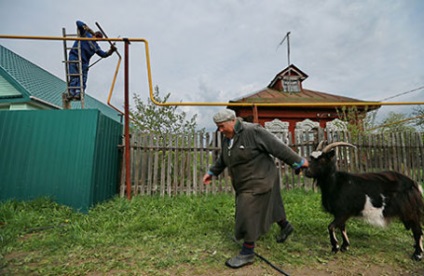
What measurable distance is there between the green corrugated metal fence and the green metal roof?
5.11m

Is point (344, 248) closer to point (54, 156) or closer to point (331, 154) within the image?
point (331, 154)

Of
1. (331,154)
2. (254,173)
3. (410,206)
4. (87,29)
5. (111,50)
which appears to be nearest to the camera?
(254,173)

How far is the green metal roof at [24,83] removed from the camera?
29.2 feet

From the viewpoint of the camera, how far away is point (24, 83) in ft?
31.5

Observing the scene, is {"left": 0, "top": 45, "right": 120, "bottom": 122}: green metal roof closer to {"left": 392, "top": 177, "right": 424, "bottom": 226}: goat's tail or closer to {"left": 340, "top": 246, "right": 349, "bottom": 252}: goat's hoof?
{"left": 340, "top": 246, "right": 349, "bottom": 252}: goat's hoof

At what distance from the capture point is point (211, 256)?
2789 millimetres

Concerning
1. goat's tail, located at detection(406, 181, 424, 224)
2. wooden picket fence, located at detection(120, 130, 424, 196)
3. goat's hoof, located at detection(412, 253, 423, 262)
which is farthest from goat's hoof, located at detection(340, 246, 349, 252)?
wooden picket fence, located at detection(120, 130, 424, 196)

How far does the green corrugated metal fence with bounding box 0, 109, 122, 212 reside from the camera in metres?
4.50

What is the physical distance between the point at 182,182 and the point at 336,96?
1391 cm

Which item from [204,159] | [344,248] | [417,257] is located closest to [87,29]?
[204,159]

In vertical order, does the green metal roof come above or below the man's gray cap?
above

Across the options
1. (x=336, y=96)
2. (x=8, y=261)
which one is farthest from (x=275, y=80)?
(x=8, y=261)

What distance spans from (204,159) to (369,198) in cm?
384

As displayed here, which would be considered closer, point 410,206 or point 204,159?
point 410,206
